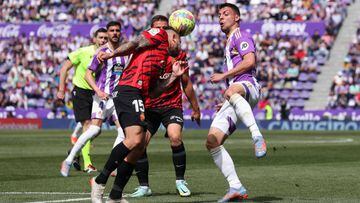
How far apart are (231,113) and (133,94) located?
1.62 m

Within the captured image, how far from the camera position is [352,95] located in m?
43.6

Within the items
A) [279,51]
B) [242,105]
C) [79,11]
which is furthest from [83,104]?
[79,11]

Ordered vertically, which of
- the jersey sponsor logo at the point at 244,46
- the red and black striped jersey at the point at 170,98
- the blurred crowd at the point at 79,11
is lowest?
the blurred crowd at the point at 79,11

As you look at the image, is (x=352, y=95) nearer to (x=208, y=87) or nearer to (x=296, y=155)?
(x=208, y=87)

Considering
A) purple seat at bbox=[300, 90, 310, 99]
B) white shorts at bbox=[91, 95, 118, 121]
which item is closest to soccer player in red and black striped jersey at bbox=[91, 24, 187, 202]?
white shorts at bbox=[91, 95, 118, 121]

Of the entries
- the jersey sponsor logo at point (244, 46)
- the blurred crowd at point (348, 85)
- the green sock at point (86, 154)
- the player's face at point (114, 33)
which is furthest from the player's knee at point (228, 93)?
the blurred crowd at point (348, 85)

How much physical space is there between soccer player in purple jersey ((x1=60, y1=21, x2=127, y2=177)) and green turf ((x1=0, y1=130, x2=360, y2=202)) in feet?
2.02

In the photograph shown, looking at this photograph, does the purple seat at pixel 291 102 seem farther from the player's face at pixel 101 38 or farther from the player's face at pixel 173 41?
the player's face at pixel 173 41

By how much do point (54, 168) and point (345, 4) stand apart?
105ft

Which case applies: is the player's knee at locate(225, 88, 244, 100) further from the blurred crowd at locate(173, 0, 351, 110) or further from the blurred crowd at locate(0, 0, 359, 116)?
the blurred crowd at locate(173, 0, 351, 110)

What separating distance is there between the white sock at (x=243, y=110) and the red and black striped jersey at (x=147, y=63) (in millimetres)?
997

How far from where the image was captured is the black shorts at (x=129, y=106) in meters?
10.8

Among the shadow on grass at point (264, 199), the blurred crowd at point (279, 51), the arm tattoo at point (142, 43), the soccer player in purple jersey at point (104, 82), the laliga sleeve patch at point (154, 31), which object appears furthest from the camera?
the blurred crowd at point (279, 51)

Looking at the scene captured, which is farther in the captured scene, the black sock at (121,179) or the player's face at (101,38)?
the player's face at (101,38)
